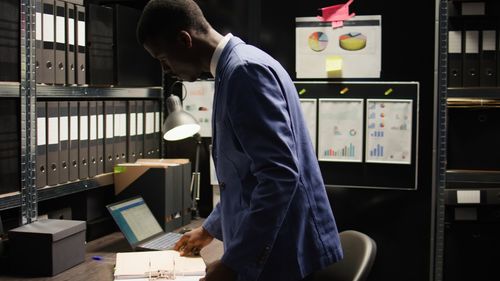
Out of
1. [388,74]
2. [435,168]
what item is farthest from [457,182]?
[388,74]

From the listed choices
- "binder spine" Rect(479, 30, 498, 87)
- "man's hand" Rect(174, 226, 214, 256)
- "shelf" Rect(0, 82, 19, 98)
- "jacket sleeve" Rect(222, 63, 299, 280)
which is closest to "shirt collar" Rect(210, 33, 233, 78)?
"jacket sleeve" Rect(222, 63, 299, 280)

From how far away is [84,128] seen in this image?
242 centimetres

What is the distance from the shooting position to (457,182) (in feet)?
8.61

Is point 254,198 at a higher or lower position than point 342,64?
lower

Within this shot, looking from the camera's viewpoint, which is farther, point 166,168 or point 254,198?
point 166,168

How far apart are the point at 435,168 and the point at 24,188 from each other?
5.63 ft

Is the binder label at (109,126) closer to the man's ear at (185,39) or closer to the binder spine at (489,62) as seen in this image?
the man's ear at (185,39)

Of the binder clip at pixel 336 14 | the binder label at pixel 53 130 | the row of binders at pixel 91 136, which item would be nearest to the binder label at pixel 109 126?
the row of binders at pixel 91 136

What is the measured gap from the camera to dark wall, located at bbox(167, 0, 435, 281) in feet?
9.43

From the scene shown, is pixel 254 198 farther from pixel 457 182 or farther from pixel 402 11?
pixel 402 11

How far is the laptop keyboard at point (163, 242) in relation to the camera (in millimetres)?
2229

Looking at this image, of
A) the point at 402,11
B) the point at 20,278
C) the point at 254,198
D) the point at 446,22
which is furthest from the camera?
the point at 402,11

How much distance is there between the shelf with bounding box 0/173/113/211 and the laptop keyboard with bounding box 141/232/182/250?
36cm

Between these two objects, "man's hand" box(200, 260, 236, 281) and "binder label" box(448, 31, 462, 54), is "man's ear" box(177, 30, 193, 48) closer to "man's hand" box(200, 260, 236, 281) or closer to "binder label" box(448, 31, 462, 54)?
"man's hand" box(200, 260, 236, 281)
